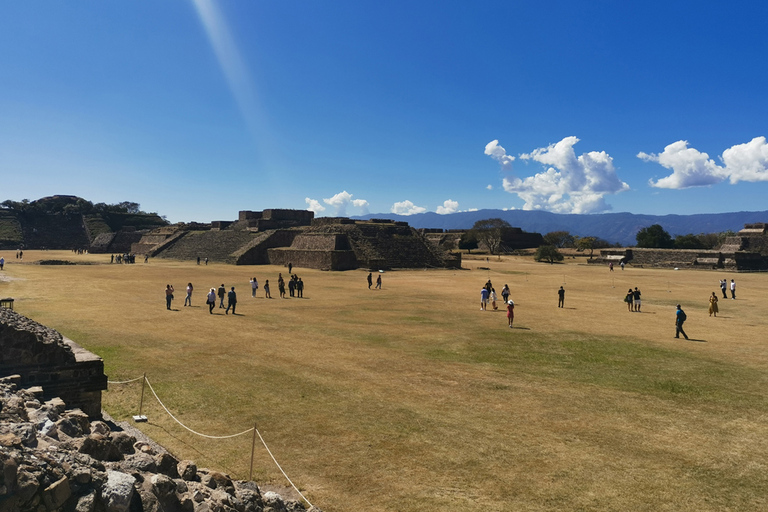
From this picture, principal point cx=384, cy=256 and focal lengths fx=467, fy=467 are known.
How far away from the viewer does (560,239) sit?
98438 mm

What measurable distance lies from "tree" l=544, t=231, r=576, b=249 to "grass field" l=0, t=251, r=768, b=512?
76662 mm

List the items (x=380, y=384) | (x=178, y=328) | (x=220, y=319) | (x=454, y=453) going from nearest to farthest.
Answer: (x=454, y=453) → (x=380, y=384) → (x=178, y=328) → (x=220, y=319)

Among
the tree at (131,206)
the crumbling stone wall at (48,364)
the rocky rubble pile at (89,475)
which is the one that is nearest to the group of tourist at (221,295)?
the crumbling stone wall at (48,364)

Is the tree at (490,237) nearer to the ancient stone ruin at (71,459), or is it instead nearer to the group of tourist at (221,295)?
the group of tourist at (221,295)

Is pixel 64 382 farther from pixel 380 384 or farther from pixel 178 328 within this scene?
pixel 178 328

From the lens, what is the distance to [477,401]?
393 inches

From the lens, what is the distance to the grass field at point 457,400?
6641 mm

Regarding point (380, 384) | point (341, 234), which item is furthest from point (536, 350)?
point (341, 234)

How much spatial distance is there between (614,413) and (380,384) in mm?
4983

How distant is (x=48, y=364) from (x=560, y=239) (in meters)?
100

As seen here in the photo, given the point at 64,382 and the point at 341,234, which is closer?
the point at 64,382

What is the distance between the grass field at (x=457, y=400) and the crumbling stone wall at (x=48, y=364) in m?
1.20

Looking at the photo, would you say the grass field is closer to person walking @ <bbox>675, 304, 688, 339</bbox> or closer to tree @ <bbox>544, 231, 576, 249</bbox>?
person walking @ <bbox>675, 304, 688, 339</bbox>

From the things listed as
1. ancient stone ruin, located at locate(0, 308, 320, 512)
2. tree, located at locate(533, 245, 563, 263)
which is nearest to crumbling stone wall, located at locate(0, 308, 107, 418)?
ancient stone ruin, located at locate(0, 308, 320, 512)
